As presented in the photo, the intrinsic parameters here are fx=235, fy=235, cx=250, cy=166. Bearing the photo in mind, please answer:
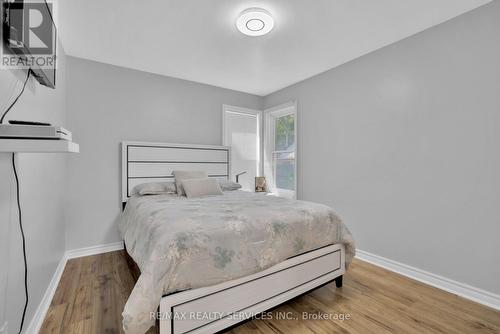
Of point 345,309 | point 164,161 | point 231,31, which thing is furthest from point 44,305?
point 231,31

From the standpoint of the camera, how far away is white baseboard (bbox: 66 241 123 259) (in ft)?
9.41

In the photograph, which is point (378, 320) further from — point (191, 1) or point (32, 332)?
point (191, 1)

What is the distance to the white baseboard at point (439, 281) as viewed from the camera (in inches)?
75.8

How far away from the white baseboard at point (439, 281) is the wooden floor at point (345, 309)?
81mm

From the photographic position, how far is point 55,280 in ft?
7.18

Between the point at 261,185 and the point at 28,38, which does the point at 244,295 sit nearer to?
the point at 28,38

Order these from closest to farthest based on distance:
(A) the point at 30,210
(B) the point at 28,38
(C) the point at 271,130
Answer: (B) the point at 28,38, (A) the point at 30,210, (C) the point at 271,130

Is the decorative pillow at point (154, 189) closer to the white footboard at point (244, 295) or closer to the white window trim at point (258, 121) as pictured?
the white window trim at point (258, 121)

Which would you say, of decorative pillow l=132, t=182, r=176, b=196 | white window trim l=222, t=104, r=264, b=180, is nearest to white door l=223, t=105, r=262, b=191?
white window trim l=222, t=104, r=264, b=180

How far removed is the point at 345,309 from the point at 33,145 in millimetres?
2210

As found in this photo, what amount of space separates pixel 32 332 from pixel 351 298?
2296mm

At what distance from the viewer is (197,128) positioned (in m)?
3.81

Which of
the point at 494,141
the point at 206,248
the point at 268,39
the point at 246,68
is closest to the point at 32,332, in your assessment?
the point at 206,248

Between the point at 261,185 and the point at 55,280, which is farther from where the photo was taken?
the point at 261,185
